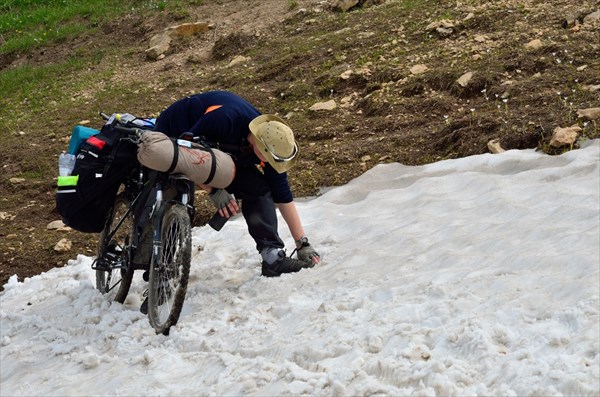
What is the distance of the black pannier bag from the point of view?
5711mm

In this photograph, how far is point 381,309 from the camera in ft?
16.1

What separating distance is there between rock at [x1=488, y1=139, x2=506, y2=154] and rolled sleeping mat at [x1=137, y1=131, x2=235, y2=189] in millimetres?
3534

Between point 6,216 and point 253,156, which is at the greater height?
point 253,156

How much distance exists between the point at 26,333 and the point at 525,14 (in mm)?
8252

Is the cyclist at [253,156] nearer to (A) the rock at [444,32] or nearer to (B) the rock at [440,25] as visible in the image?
(A) the rock at [444,32]

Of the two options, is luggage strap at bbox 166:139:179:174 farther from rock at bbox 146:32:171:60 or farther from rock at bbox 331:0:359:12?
rock at bbox 146:32:171:60

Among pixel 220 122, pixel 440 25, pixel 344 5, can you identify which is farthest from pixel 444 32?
pixel 220 122

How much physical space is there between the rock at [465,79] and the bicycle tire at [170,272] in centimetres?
528

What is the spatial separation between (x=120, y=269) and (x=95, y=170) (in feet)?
3.02

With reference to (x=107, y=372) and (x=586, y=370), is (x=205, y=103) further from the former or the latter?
(x=586, y=370)

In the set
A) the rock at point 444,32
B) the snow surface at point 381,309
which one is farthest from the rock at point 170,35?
the snow surface at point 381,309

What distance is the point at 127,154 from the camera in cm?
574

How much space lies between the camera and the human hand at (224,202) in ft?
17.9

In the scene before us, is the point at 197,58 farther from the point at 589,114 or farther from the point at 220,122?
the point at 220,122
